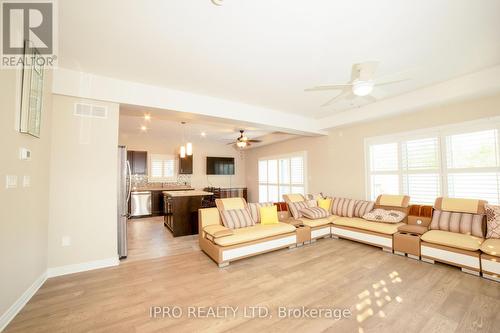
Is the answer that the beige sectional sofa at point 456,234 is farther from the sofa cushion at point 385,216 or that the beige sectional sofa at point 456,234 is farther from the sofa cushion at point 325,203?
the sofa cushion at point 325,203

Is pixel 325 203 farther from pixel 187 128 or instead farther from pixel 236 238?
pixel 187 128

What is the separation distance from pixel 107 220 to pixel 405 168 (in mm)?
5606

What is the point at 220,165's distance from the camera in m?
8.89

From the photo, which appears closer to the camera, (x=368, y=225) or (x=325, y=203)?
(x=368, y=225)

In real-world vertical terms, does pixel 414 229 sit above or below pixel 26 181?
below

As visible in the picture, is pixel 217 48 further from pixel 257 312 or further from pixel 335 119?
pixel 335 119

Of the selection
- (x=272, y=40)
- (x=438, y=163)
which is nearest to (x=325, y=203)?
(x=438, y=163)

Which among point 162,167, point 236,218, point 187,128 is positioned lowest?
point 236,218

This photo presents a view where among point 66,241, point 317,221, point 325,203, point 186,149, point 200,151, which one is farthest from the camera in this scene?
point 200,151

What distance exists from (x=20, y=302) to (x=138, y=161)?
574cm

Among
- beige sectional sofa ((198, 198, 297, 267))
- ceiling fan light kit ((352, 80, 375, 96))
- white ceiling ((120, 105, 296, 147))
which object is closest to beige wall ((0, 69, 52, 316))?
white ceiling ((120, 105, 296, 147))

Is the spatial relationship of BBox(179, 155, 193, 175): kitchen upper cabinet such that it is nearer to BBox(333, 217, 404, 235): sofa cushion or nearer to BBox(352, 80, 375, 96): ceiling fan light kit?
BBox(333, 217, 404, 235): sofa cushion

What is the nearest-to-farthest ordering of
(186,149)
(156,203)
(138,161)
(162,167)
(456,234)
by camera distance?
(456,234) → (186,149) → (156,203) → (138,161) → (162,167)

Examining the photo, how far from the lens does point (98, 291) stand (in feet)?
8.02
